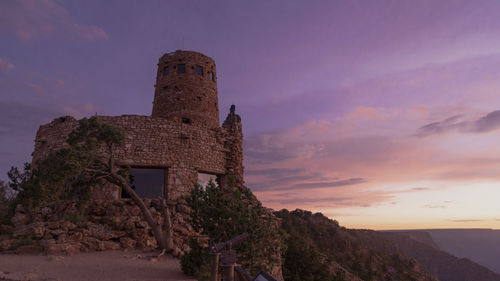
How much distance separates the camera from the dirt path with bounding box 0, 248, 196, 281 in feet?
29.4

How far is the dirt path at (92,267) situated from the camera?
8.95 meters

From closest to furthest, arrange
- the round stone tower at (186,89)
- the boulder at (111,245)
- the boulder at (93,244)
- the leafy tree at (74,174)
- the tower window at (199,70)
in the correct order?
the leafy tree at (74,174) < the boulder at (93,244) < the boulder at (111,245) < the round stone tower at (186,89) < the tower window at (199,70)

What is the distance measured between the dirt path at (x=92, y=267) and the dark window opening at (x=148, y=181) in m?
6.02

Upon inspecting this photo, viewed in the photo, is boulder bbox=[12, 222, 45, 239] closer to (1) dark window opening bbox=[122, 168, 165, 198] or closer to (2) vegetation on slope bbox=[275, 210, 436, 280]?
(1) dark window opening bbox=[122, 168, 165, 198]

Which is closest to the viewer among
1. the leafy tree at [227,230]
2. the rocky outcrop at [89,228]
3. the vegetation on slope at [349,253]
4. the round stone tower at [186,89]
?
the leafy tree at [227,230]

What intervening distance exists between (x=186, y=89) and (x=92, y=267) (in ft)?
51.8

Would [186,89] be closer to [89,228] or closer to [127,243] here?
[89,228]

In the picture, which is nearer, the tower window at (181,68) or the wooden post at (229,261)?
the wooden post at (229,261)

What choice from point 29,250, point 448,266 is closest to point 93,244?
point 29,250

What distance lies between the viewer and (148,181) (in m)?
18.6

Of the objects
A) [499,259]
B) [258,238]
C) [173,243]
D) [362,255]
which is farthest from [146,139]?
[499,259]

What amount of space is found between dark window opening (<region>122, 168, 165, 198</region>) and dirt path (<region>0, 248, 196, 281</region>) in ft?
19.8

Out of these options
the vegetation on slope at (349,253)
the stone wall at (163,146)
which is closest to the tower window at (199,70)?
the stone wall at (163,146)

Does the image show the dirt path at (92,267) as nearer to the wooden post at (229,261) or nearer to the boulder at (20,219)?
the boulder at (20,219)
